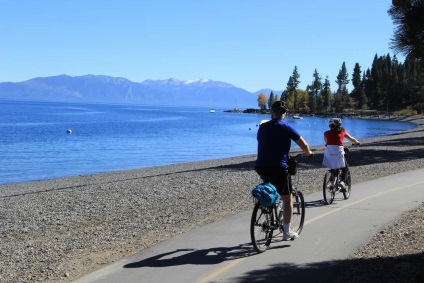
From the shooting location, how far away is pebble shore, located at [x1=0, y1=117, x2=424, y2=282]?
669 cm

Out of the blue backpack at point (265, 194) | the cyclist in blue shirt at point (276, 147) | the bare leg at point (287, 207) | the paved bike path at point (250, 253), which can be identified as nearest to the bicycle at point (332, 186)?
the paved bike path at point (250, 253)

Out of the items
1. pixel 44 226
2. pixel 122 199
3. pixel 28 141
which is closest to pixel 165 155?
pixel 28 141

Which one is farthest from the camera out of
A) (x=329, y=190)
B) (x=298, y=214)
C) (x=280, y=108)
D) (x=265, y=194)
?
(x=329, y=190)

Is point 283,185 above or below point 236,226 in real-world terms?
above

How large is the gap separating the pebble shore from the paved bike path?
1.04 feet

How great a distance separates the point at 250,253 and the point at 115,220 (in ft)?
14.8

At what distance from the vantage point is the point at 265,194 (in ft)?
20.9

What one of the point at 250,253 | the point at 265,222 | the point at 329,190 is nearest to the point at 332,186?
the point at 329,190

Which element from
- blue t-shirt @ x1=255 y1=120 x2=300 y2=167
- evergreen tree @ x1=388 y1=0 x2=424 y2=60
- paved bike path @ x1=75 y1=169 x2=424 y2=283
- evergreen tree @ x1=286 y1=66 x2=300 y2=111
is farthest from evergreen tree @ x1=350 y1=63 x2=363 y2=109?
blue t-shirt @ x1=255 y1=120 x2=300 y2=167

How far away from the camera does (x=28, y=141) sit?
5528 centimetres

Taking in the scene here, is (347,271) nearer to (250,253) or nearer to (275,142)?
(250,253)

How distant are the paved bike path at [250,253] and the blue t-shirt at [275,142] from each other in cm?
132

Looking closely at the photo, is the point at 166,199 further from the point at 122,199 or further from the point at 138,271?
the point at 138,271

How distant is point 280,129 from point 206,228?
2.75 metres
